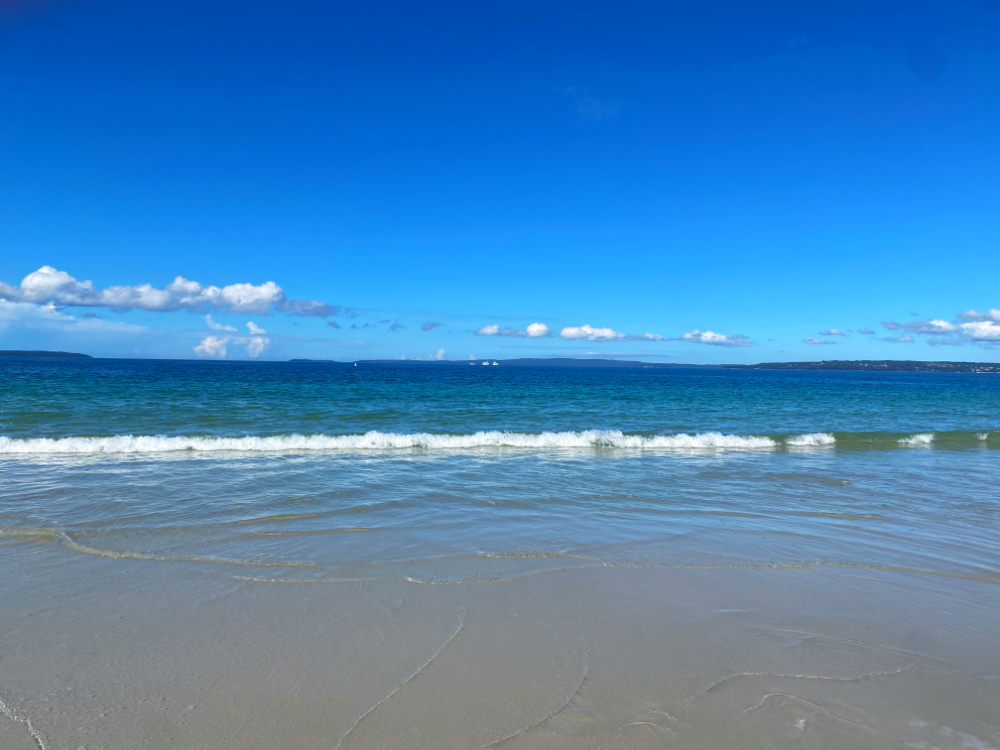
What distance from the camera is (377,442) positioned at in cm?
1844

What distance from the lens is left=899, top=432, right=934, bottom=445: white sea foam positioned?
2201cm

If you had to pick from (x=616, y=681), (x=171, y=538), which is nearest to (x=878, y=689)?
(x=616, y=681)

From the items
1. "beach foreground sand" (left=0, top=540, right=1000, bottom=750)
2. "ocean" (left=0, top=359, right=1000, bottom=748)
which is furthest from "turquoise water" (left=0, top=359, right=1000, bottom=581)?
"beach foreground sand" (left=0, top=540, right=1000, bottom=750)

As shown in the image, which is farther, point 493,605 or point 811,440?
point 811,440

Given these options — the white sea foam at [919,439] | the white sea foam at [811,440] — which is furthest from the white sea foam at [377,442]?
the white sea foam at [919,439]

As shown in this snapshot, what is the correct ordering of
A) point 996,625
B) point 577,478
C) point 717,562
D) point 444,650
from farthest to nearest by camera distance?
point 577,478 < point 717,562 < point 996,625 < point 444,650

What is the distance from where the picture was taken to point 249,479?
40.3ft

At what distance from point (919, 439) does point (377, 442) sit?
20.5m

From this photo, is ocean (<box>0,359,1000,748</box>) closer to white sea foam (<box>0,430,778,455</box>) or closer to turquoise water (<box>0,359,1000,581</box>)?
turquoise water (<box>0,359,1000,581</box>)

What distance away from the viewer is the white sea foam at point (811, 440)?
2103cm

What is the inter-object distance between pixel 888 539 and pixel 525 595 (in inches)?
237

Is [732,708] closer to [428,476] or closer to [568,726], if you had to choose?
[568,726]

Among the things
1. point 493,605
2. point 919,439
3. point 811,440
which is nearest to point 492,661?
point 493,605

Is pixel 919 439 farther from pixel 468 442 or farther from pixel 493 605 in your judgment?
pixel 493 605
